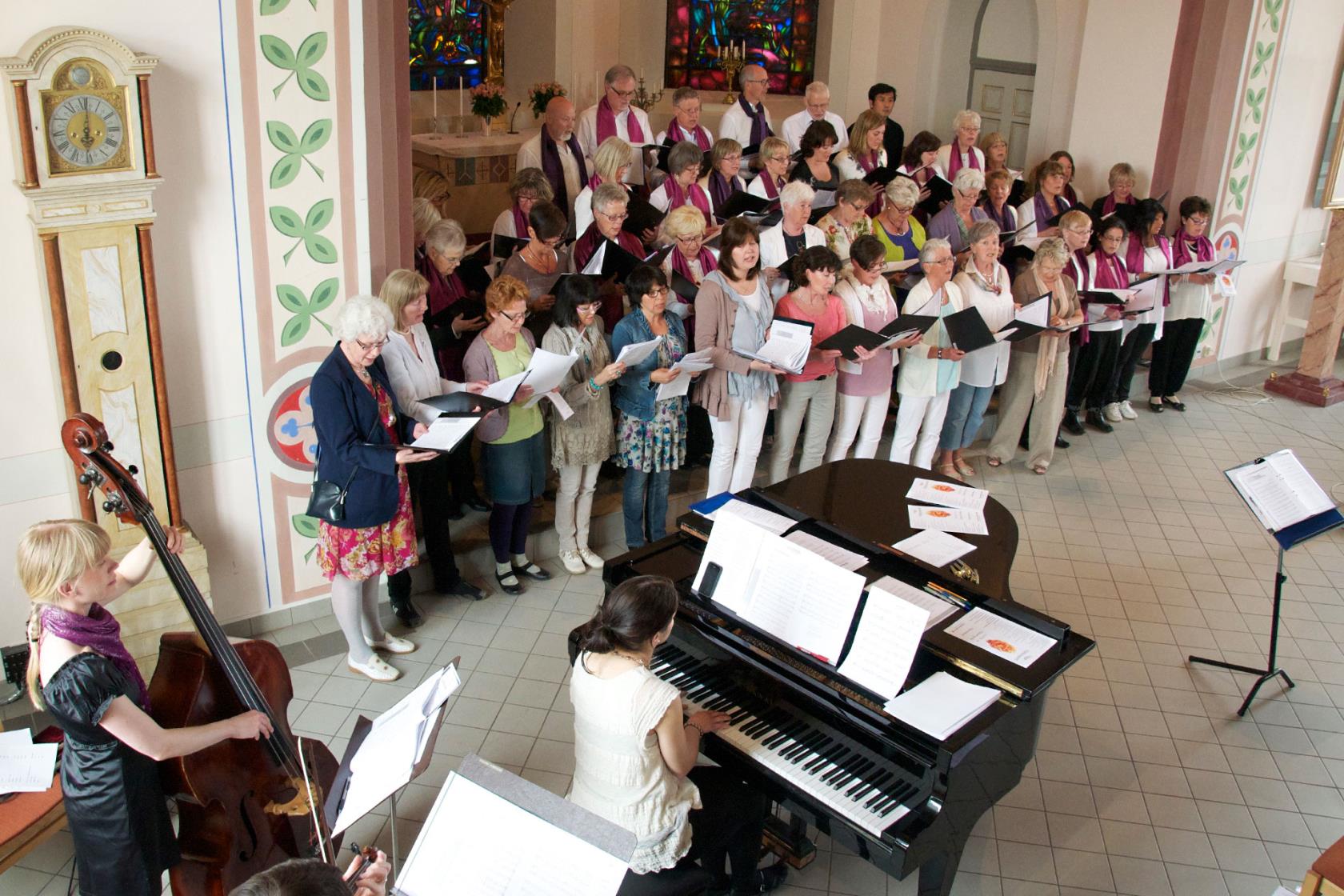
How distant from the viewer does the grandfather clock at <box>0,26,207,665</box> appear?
3844 mm

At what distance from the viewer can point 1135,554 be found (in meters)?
6.28

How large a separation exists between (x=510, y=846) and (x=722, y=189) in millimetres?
5293

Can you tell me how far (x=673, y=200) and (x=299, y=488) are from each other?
113 inches

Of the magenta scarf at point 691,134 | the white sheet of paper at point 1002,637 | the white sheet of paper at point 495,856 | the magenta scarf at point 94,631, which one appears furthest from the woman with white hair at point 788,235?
the white sheet of paper at point 495,856

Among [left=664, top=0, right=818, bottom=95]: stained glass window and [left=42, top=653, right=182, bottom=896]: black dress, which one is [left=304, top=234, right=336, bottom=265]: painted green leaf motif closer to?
[left=42, top=653, right=182, bottom=896]: black dress

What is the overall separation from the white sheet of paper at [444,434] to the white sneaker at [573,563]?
1.45m

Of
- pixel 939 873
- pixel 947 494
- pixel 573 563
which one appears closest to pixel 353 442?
pixel 573 563

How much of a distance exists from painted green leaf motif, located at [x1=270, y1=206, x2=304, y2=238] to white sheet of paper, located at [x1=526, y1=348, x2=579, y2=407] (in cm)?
103

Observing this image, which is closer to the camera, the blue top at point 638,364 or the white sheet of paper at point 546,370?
the white sheet of paper at point 546,370

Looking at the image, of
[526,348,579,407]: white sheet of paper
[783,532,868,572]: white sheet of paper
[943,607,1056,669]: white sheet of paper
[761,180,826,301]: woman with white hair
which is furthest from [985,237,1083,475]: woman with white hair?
[943,607,1056,669]: white sheet of paper

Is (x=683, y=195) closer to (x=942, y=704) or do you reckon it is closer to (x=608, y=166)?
(x=608, y=166)

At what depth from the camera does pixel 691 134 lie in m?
7.97

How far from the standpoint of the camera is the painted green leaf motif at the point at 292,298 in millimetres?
4586

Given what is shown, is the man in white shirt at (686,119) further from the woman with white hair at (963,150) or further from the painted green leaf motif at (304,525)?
the painted green leaf motif at (304,525)
